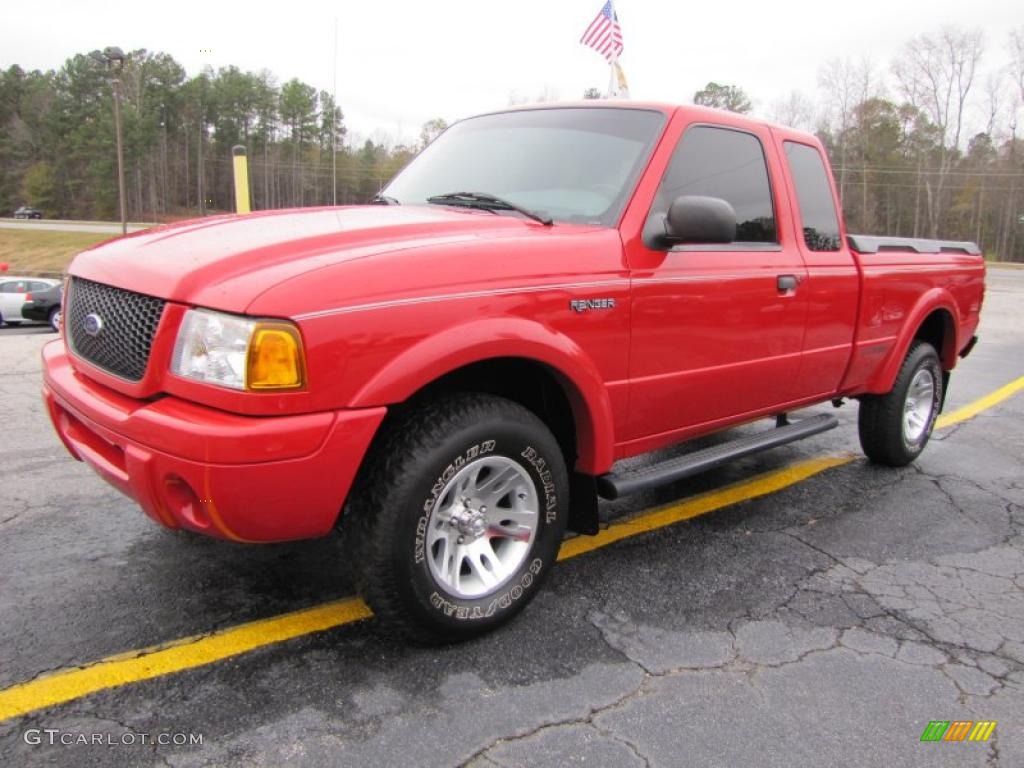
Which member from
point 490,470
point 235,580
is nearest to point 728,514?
point 490,470

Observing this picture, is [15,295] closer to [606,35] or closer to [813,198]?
[606,35]

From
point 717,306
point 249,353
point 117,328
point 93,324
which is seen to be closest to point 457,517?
point 249,353

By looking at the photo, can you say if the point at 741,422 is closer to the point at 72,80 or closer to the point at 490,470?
the point at 490,470

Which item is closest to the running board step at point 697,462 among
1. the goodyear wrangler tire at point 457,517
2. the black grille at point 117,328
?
the goodyear wrangler tire at point 457,517

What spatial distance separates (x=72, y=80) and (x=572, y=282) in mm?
84709

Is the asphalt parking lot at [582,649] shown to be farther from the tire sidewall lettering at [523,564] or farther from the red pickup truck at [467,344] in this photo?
the red pickup truck at [467,344]

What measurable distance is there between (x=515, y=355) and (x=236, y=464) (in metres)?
0.94

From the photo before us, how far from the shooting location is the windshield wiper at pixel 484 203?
302 centimetres

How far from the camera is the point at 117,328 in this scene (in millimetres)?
2441

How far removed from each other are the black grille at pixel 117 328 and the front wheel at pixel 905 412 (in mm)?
4160

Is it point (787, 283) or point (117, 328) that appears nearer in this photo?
point (117, 328)

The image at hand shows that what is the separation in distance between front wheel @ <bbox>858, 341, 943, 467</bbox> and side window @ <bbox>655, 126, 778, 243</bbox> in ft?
5.41

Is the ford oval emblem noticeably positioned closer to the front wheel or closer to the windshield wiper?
the windshield wiper

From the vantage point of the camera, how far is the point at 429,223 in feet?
9.17
